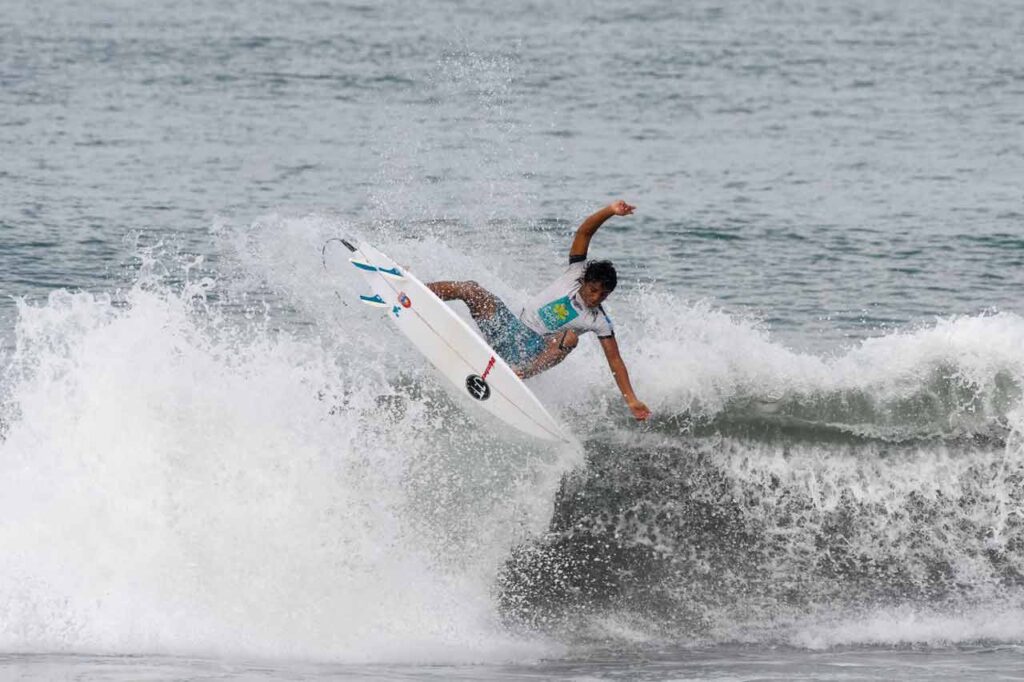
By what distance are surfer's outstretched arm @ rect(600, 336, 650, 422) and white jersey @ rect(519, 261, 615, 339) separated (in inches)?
3.7

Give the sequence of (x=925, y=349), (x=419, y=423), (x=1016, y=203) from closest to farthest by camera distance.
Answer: (x=419, y=423) < (x=925, y=349) < (x=1016, y=203)

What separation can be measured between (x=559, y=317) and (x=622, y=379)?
711 mm

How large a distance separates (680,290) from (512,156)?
7912 mm

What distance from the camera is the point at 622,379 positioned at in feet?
37.2

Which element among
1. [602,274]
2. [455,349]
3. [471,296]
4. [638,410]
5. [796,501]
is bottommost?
[796,501]

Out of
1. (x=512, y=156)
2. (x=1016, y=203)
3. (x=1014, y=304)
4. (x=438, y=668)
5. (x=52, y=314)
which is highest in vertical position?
(x=512, y=156)

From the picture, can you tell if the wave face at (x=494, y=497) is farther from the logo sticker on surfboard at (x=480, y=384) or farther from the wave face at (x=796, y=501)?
the logo sticker on surfboard at (x=480, y=384)

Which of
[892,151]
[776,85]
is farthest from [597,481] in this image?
[776,85]

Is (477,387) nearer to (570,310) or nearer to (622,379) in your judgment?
(570,310)

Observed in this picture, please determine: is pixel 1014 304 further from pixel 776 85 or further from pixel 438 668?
pixel 776 85

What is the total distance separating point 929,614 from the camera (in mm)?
11570

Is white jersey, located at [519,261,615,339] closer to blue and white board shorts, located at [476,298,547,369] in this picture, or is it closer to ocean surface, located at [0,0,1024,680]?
blue and white board shorts, located at [476,298,547,369]

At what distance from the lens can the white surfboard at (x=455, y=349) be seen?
11758 millimetres

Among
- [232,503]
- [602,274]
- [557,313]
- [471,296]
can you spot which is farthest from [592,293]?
[232,503]
